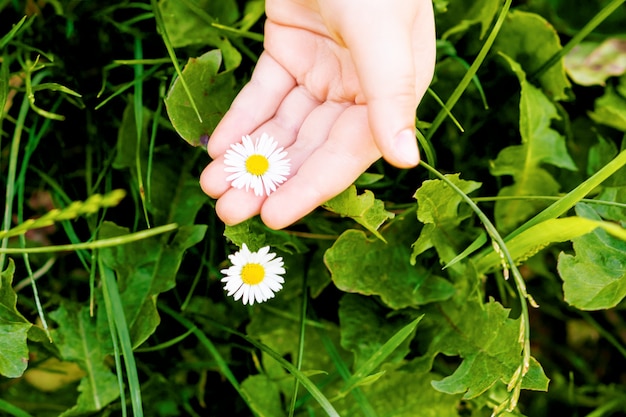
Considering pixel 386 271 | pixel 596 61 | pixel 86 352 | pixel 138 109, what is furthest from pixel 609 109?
pixel 86 352

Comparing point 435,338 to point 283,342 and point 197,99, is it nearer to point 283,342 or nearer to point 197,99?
point 283,342

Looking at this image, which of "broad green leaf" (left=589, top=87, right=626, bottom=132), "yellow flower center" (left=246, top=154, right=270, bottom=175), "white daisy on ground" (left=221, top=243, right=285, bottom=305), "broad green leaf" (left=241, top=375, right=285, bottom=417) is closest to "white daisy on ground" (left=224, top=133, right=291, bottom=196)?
"yellow flower center" (left=246, top=154, right=270, bottom=175)

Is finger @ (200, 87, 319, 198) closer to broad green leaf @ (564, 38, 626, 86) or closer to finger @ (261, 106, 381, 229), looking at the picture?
finger @ (261, 106, 381, 229)

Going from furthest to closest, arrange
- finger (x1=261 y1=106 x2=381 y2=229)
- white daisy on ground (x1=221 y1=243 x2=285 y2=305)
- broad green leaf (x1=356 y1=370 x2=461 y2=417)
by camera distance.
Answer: broad green leaf (x1=356 y1=370 x2=461 y2=417) → white daisy on ground (x1=221 y1=243 x2=285 y2=305) → finger (x1=261 y1=106 x2=381 y2=229)

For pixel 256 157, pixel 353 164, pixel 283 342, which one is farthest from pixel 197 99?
pixel 283 342

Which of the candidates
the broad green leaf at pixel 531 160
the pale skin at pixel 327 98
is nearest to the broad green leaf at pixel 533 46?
the broad green leaf at pixel 531 160

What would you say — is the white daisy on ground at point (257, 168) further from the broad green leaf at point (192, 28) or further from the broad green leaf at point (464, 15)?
the broad green leaf at point (464, 15)
